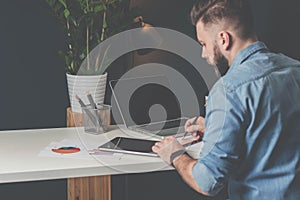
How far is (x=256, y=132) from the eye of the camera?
5.29 ft

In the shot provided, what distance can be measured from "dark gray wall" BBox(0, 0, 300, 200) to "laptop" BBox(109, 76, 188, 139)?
249 mm

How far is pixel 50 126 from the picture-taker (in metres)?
2.80

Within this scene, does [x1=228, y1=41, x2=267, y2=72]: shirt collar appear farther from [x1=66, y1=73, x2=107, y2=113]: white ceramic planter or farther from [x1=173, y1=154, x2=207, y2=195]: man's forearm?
[x1=66, y1=73, x2=107, y2=113]: white ceramic planter

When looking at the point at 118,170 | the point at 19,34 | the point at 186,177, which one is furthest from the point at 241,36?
the point at 19,34

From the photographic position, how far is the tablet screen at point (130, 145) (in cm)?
217

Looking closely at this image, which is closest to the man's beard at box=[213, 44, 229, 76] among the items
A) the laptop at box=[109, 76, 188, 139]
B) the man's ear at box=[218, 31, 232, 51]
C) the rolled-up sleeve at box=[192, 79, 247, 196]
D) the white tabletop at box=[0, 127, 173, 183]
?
the man's ear at box=[218, 31, 232, 51]

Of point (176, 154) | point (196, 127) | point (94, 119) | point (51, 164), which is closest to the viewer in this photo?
point (176, 154)

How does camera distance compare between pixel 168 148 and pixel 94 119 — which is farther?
pixel 94 119

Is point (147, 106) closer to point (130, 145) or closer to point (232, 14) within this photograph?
point (130, 145)

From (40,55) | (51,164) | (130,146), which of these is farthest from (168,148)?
(40,55)

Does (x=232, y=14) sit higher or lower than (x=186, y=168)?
higher

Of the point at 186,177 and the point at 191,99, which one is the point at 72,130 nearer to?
the point at 191,99

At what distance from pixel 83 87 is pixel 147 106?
30 cm

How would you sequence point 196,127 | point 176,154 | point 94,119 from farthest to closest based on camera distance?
point 94,119
point 196,127
point 176,154
